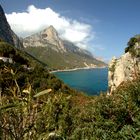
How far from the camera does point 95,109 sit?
17688mm

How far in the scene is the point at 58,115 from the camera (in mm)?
24109

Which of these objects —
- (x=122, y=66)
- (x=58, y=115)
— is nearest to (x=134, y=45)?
(x=122, y=66)

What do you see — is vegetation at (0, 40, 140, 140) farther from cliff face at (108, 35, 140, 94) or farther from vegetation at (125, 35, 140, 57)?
vegetation at (125, 35, 140, 57)

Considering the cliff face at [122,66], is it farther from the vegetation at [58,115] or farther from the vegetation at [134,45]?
the vegetation at [58,115]

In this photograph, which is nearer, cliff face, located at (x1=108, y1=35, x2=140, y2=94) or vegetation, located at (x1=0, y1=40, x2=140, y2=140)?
vegetation, located at (x1=0, y1=40, x2=140, y2=140)

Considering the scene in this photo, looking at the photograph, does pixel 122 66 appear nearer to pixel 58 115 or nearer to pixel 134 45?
pixel 134 45

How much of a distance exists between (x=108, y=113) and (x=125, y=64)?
44504mm

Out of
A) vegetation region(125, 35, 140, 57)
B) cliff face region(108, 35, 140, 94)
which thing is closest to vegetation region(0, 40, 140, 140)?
cliff face region(108, 35, 140, 94)

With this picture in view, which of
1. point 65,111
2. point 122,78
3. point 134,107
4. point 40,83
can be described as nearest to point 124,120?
point 134,107

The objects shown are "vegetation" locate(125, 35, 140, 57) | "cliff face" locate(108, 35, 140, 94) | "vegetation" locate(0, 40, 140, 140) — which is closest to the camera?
"vegetation" locate(0, 40, 140, 140)

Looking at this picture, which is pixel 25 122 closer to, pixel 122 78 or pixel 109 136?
pixel 109 136

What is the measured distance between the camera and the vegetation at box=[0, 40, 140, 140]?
7082 millimetres

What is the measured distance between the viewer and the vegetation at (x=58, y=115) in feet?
23.2

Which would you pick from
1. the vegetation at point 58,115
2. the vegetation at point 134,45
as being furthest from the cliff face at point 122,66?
the vegetation at point 58,115
